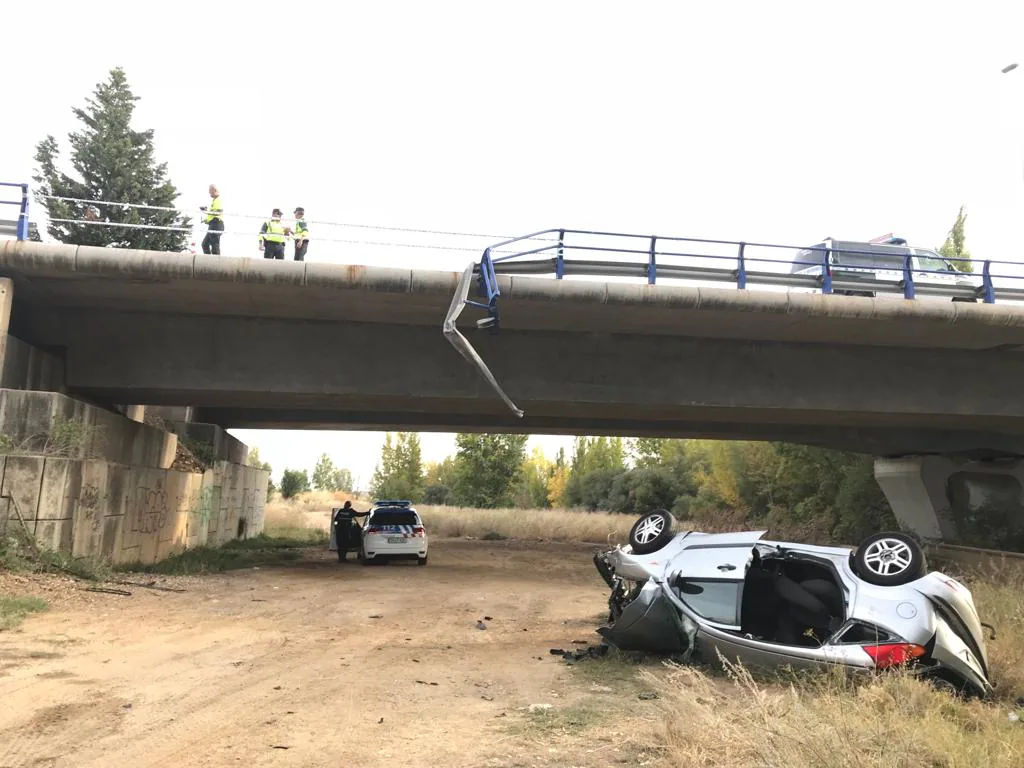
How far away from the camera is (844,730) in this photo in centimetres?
424

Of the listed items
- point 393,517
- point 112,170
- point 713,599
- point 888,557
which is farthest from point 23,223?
point 112,170

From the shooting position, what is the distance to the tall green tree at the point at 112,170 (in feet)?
149

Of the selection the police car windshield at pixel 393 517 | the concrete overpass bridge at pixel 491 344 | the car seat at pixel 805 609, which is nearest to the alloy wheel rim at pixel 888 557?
the car seat at pixel 805 609

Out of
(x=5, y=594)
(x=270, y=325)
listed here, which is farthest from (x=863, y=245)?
(x=5, y=594)

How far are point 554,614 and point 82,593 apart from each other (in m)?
7.54

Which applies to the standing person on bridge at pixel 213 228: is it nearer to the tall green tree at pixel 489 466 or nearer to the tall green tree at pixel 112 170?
the tall green tree at pixel 112 170

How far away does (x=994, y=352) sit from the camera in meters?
17.3

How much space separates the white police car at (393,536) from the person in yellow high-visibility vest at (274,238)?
27.4 feet

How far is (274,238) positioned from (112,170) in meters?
39.7

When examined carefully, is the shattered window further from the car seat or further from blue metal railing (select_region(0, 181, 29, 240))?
blue metal railing (select_region(0, 181, 29, 240))

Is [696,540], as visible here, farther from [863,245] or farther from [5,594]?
[863,245]

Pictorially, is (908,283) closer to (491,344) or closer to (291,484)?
(491,344)

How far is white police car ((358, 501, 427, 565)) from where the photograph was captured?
20031mm

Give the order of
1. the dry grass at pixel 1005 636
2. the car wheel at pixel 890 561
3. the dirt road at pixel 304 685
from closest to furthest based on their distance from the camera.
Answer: the dirt road at pixel 304 685
the car wheel at pixel 890 561
the dry grass at pixel 1005 636
